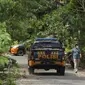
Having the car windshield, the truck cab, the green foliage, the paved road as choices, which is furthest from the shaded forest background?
the green foliage

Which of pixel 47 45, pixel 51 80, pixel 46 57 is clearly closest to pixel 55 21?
pixel 47 45

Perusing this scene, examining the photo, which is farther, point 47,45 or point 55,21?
point 55,21

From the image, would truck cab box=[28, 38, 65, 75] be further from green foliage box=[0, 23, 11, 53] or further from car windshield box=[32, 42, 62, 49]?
green foliage box=[0, 23, 11, 53]

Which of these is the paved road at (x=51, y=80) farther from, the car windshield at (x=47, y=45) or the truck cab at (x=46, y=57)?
the car windshield at (x=47, y=45)

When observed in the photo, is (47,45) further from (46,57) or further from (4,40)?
(4,40)

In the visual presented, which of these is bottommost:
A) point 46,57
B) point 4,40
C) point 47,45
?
point 46,57

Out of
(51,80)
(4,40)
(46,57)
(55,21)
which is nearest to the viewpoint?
(4,40)

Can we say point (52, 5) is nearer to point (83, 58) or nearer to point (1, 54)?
point (83, 58)

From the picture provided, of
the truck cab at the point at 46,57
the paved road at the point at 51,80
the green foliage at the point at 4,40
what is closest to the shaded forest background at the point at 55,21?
the truck cab at the point at 46,57

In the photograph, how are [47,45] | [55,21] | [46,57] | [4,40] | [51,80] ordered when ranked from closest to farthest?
1. [4,40]
2. [51,80]
3. [46,57]
4. [47,45]
5. [55,21]

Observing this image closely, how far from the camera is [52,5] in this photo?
113 ft

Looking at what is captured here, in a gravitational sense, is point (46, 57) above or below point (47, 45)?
below

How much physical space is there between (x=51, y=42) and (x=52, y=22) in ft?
15.8

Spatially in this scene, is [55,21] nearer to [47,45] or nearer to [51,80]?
[47,45]
